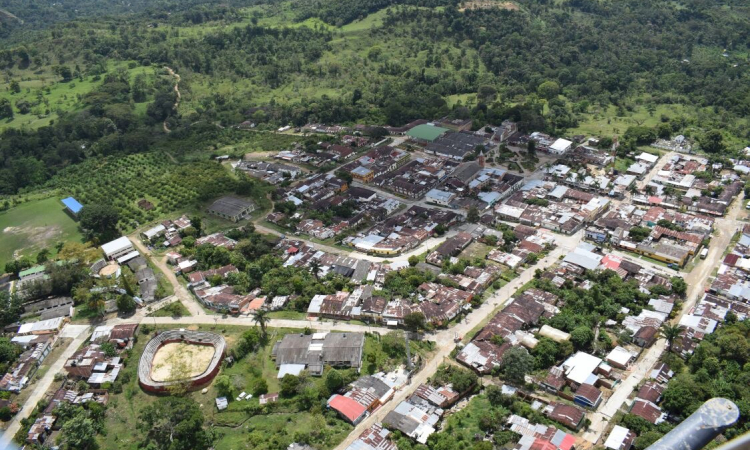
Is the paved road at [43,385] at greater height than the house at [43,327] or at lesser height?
lesser

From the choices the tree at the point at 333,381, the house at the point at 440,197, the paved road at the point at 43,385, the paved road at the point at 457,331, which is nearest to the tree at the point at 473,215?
the house at the point at 440,197

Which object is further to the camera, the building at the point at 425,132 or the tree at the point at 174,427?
the building at the point at 425,132

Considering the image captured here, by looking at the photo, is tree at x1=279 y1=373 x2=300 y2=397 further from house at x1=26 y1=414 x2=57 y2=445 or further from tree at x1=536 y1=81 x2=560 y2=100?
tree at x1=536 y1=81 x2=560 y2=100

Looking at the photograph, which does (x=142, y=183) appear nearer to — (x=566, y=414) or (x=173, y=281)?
(x=173, y=281)

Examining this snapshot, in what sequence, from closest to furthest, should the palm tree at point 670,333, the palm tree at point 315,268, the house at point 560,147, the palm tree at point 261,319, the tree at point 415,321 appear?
the palm tree at point 670,333 → the tree at point 415,321 → the palm tree at point 261,319 → the palm tree at point 315,268 → the house at point 560,147

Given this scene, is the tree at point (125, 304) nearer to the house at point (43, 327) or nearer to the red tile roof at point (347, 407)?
the house at point (43, 327)

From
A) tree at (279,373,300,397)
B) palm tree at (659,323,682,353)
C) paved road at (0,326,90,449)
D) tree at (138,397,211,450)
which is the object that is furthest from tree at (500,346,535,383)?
paved road at (0,326,90,449)

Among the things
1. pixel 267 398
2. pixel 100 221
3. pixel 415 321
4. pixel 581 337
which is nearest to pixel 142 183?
pixel 100 221

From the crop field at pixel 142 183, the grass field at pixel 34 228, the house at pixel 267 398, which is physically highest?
the house at pixel 267 398
